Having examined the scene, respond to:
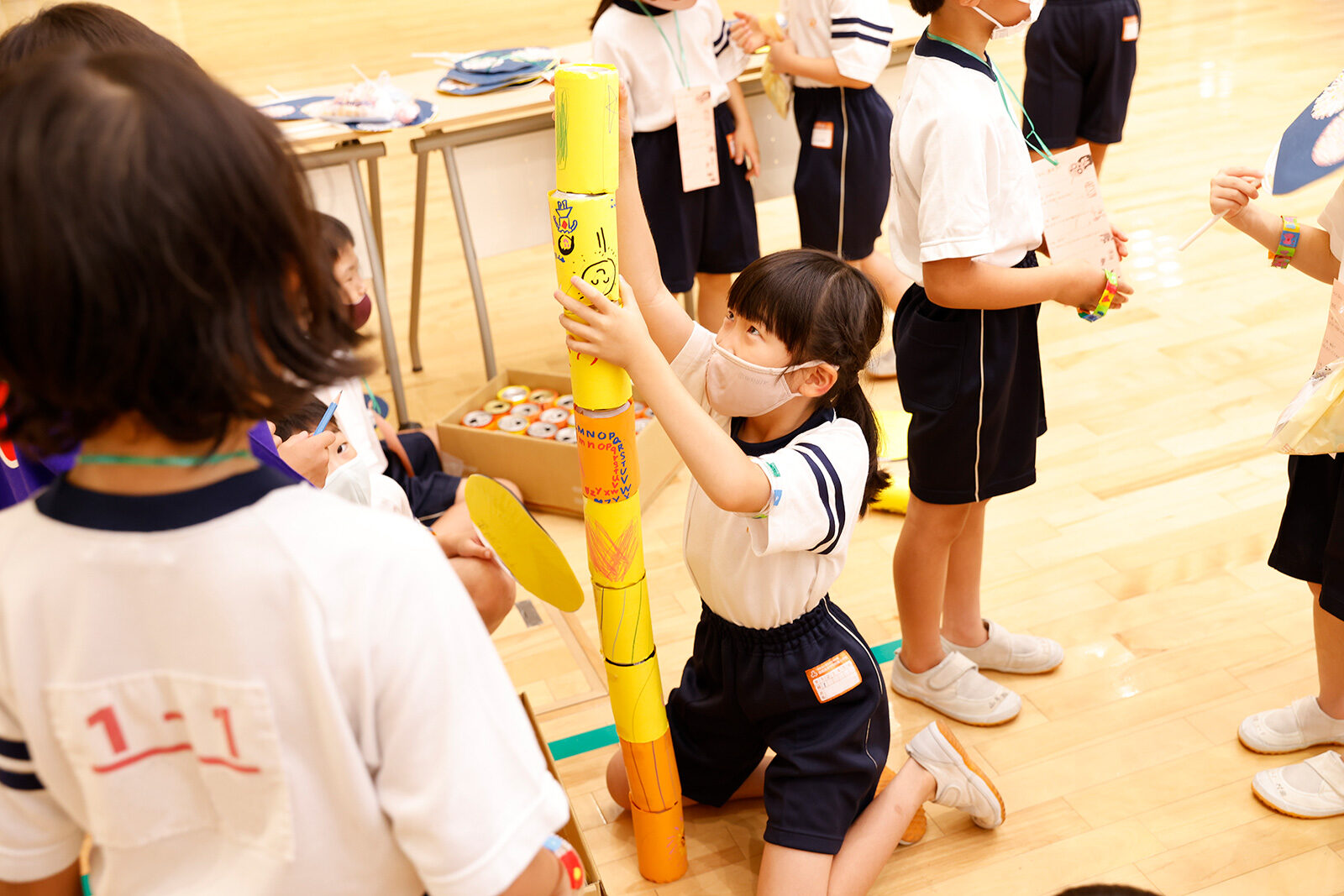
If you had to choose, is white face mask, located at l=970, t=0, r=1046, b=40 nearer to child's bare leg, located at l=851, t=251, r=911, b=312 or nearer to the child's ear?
the child's ear

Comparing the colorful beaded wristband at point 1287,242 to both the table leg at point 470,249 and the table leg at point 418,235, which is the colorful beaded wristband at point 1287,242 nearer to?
the table leg at point 470,249

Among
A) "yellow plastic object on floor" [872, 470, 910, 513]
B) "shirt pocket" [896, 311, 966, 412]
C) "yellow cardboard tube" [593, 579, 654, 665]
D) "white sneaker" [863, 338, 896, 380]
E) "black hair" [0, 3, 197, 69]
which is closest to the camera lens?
"black hair" [0, 3, 197, 69]

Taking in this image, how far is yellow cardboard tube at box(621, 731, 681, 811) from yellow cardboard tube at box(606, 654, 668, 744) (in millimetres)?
16

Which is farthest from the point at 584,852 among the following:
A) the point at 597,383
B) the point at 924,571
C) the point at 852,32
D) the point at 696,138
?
the point at 852,32

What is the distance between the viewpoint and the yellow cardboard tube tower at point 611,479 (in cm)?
123

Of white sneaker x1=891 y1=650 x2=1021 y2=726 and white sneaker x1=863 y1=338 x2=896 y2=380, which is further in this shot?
white sneaker x1=863 y1=338 x2=896 y2=380

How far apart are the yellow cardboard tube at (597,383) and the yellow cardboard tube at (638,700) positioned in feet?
1.29

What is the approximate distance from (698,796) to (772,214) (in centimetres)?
328

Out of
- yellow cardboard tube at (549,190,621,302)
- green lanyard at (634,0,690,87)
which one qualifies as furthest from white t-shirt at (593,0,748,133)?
yellow cardboard tube at (549,190,621,302)

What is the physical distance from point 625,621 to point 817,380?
0.41 meters

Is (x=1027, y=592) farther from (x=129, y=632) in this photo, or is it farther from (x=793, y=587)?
(x=129, y=632)

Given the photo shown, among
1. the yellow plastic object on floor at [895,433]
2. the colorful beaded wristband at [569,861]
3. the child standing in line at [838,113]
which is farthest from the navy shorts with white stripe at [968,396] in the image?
the child standing in line at [838,113]

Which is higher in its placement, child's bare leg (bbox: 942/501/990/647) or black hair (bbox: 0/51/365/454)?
black hair (bbox: 0/51/365/454)

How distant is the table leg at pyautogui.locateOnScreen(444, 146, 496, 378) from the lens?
3.13 metres
